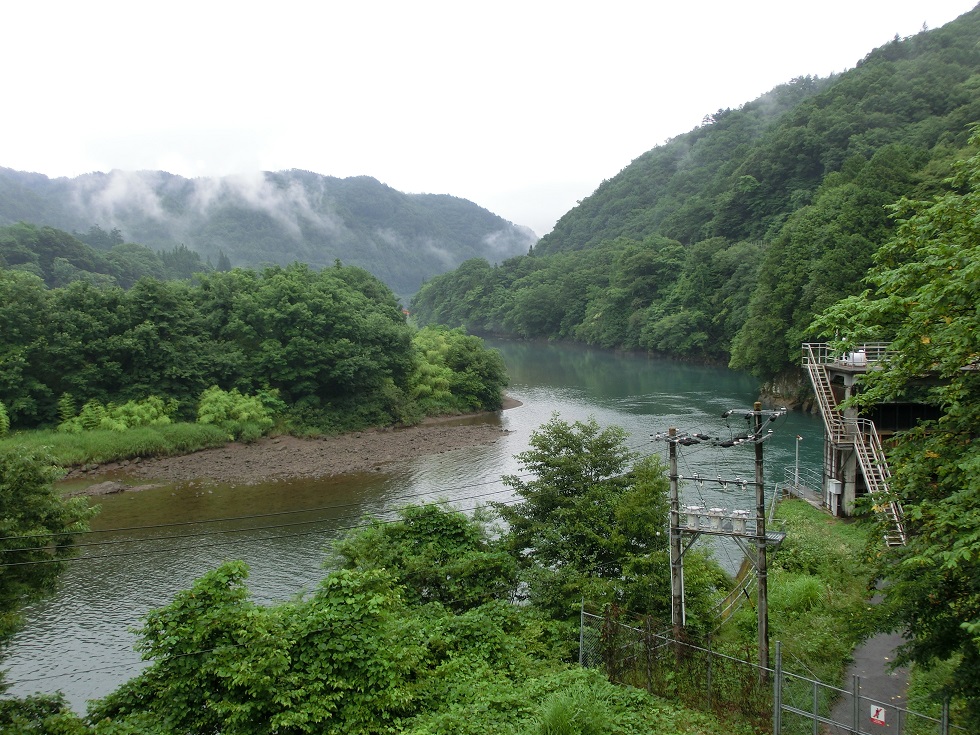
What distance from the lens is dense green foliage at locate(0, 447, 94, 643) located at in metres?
14.0

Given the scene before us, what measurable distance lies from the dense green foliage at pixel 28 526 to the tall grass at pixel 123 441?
20.9 metres

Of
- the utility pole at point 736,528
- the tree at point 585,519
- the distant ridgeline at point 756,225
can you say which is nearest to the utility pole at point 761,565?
the utility pole at point 736,528

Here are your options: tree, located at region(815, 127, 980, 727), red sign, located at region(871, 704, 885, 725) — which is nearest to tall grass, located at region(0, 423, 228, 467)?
red sign, located at region(871, 704, 885, 725)

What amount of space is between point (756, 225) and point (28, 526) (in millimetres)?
84669

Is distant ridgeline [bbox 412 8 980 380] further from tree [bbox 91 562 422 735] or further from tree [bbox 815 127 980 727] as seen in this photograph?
tree [bbox 91 562 422 735]

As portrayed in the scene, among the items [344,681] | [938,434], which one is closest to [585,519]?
[344,681]

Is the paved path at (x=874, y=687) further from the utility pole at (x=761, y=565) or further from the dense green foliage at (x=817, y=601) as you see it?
the utility pole at (x=761, y=565)

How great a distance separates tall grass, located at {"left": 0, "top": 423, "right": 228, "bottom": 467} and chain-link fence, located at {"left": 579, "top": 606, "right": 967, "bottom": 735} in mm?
30501

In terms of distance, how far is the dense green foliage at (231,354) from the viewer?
1524 inches

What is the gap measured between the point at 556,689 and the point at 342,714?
373cm

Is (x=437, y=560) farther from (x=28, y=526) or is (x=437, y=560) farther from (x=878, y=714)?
(x=878, y=714)

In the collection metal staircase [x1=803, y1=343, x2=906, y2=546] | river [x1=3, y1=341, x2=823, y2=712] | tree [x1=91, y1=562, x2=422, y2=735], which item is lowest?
river [x1=3, y1=341, x2=823, y2=712]

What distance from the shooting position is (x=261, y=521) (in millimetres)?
28672

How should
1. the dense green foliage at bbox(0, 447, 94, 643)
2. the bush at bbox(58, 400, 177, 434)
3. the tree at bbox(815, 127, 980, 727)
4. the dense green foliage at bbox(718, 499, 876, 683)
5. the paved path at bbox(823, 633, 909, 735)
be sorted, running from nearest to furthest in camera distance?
1. the tree at bbox(815, 127, 980, 727)
2. the paved path at bbox(823, 633, 909, 735)
3. the dense green foliage at bbox(718, 499, 876, 683)
4. the dense green foliage at bbox(0, 447, 94, 643)
5. the bush at bbox(58, 400, 177, 434)
